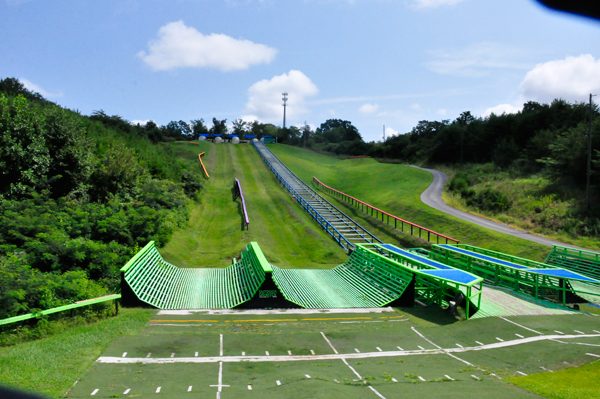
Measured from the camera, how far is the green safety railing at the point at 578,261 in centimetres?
1703

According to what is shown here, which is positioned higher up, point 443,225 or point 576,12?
point 576,12

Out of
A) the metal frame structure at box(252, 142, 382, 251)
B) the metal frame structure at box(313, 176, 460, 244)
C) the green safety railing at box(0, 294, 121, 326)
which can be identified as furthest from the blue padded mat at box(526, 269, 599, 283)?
the green safety railing at box(0, 294, 121, 326)

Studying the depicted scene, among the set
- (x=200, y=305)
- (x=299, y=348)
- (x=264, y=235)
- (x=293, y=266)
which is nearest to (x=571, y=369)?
(x=299, y=348)

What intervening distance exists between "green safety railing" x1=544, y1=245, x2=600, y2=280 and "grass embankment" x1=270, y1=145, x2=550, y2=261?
7.86ft

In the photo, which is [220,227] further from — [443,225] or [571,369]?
[571,369]

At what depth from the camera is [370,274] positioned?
1638 centimetres

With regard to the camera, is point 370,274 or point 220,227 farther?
point 220,227

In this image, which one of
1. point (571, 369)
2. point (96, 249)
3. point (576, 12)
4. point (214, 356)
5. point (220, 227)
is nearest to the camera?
point (576, 12)

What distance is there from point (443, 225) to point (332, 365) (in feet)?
73.5

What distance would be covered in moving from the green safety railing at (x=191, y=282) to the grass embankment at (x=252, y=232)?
245 cm

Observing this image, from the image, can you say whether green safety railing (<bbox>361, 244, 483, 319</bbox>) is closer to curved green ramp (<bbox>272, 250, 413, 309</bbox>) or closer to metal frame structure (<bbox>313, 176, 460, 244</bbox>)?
curved green ramp (<bbox>272, 250, 413, 309</bbox>)

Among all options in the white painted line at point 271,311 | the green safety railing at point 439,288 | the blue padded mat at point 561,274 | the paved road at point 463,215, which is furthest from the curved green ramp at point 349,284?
the paved road at point 463,215

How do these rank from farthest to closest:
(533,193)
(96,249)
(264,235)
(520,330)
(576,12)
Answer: (533,193)
(264,235)
(96,249)
(520,330)
(576,12)

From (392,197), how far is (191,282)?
26.8 metres
